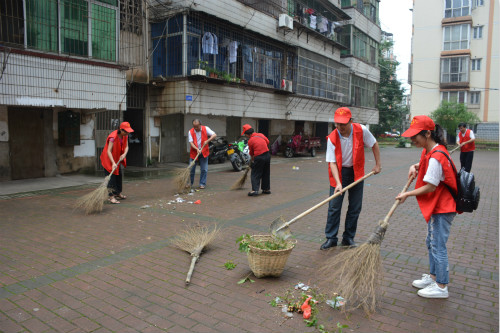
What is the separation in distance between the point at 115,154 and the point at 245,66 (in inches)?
387

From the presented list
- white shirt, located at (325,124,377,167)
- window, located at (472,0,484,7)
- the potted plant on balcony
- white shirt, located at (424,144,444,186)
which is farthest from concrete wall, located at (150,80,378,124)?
window, located at (472,0,484,7)

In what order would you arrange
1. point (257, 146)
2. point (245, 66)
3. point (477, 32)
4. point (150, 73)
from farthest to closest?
point (477, 32)
point (245, 66)
point (150, 73)
point (257, 146)

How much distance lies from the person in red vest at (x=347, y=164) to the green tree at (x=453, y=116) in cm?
3035

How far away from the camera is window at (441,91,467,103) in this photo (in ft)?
114

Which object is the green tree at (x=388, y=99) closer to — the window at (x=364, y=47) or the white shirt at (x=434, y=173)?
the window at (x=364, y=47)

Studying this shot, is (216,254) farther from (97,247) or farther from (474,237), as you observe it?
(474,237)

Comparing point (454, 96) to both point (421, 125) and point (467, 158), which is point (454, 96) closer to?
point (467, 158)

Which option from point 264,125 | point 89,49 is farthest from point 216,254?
point 264,125

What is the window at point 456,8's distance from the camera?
34344 millimetres

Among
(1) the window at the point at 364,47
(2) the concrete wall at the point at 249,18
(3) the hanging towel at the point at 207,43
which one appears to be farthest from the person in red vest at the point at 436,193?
(1) the window at the point at 364,47

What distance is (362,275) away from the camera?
3.31 meters

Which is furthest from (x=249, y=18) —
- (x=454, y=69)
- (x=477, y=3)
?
(x=477, y=3)

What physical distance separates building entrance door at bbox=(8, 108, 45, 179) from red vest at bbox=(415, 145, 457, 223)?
10.3 meters

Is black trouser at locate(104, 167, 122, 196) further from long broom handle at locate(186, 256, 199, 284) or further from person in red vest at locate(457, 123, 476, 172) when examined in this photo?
person in red vest at locate(457, 123, 476, 172)
